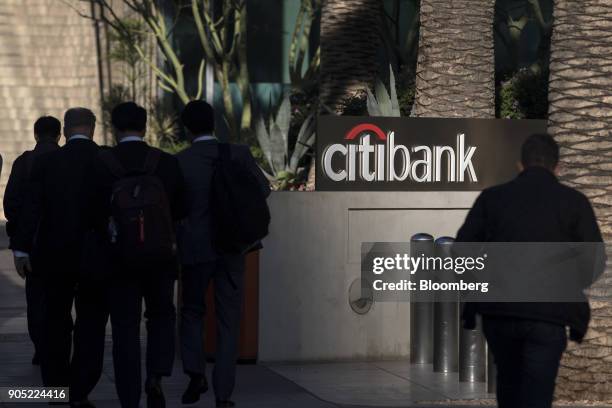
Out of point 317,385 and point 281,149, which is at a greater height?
point 281,149

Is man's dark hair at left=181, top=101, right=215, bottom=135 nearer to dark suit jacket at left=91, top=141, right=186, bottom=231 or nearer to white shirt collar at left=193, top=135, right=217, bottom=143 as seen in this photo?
white shirt collar at left=193, top=135, right=217, bottom=143

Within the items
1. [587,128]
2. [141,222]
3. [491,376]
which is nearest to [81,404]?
[141,222]

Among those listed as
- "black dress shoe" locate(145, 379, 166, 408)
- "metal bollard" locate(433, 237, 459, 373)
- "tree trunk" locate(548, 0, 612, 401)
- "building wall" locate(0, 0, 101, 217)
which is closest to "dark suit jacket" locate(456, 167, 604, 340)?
"black dress shoe" locate(145, 379, 166, 408)

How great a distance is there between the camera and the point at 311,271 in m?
10.5

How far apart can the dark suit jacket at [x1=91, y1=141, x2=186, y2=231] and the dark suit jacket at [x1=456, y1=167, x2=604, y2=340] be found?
6.71 feet

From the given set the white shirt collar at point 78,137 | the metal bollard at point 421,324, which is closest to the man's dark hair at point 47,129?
the white shirt collar at point 78,137

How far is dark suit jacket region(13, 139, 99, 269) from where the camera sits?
26.7ft

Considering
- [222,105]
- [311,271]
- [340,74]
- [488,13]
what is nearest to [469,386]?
[311,271]

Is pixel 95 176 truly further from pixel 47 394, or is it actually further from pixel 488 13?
pixel 488 13

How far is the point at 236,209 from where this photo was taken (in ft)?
26.8

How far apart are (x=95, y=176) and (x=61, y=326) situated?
4.24 feet

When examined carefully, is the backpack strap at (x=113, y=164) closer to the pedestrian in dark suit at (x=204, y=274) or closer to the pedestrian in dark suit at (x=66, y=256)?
the pedestrian in dark suit at (x=66, y=256)

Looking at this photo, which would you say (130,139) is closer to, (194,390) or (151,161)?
(151,161)

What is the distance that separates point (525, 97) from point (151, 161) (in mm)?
8692
